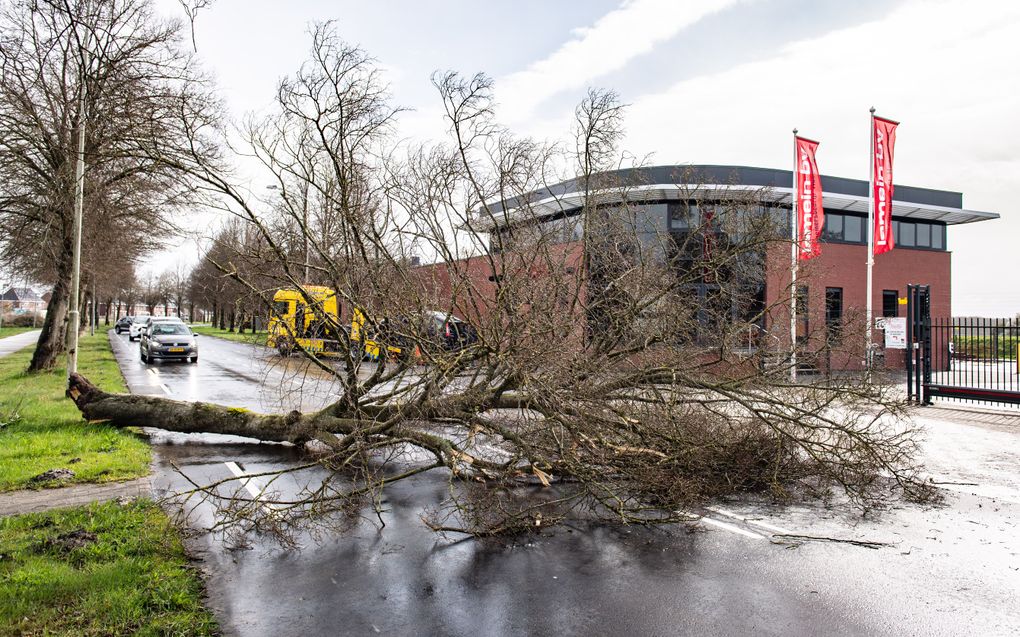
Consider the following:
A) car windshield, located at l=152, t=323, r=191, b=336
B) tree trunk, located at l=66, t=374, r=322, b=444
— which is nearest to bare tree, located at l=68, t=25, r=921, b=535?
tree trunk, located at l=66, t=374, r=322, b=444

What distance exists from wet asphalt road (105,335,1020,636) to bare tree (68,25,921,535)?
41 cm

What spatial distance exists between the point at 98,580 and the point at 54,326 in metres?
17.8

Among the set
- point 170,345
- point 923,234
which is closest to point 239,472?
point 170,345

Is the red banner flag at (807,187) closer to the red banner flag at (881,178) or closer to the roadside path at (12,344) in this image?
the red banner flag at (881,178)

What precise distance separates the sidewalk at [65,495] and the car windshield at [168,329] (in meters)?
20.7

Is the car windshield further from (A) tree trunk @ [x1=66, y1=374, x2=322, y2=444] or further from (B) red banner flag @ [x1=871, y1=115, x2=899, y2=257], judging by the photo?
(B) red banner flag @ [x1=871, y1=115, x2=899, y2=257]

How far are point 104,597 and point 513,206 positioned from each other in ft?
24.6

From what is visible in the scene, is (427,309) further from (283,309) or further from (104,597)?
(104,597)

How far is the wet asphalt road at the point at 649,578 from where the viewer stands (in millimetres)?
4043

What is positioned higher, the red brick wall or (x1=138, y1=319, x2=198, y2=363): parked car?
the red brick wall

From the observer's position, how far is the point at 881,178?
66.1 ft

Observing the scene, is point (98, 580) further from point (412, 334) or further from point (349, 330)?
point (349, 330)

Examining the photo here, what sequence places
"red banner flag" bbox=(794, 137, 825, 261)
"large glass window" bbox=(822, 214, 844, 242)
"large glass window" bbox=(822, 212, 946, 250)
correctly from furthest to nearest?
1. "large glass window" bbox=(822, 212, 946, 250)
2. "large glass window" bbox=(822, 214, 844, 242)
3. "red banner flag" bbox=(794, 137, 825, 261)

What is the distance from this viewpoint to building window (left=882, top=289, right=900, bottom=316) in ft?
92.7
